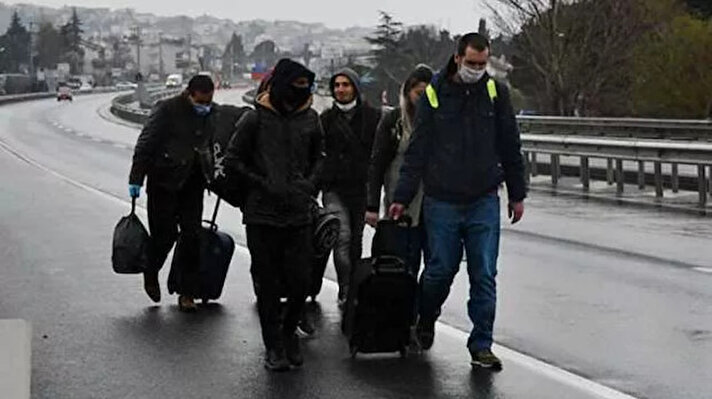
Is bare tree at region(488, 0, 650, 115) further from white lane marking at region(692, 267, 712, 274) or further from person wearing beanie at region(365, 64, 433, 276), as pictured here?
person wearing beanie at region(365, 64, 433, 276)

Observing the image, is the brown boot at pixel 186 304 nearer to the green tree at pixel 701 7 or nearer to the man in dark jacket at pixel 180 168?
the man in dark jacket at pixel 180 168

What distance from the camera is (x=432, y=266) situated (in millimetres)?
8461

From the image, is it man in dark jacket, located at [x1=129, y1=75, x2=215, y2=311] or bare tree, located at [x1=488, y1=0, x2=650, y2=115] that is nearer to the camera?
man in dark jacket, located at [x1=129, y1=75, x2=215, y2=311]

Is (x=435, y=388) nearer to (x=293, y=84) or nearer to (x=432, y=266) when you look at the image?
(x=432, y=266)

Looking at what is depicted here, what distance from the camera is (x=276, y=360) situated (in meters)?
8.27

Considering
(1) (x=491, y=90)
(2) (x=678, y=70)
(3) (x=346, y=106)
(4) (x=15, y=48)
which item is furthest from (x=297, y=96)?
(4) (x=15, y=48)

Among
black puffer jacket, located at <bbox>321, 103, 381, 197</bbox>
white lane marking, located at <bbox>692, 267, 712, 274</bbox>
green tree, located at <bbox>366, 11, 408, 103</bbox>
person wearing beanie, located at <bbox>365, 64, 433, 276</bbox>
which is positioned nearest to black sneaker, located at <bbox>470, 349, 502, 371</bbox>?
person wearing beanie, located at <bbox>365, 64, 433, 276</bbox>

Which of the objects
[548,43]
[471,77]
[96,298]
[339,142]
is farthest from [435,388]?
[548,43]

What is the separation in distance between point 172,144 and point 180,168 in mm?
195

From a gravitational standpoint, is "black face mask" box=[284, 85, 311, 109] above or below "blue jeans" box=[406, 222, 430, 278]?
above

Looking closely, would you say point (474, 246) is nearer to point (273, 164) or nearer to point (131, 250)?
point (273, 164)

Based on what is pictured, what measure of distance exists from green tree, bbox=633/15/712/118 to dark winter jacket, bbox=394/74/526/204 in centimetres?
4213

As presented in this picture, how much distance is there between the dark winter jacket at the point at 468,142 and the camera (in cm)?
818

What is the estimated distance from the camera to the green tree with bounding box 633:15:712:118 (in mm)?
49375
